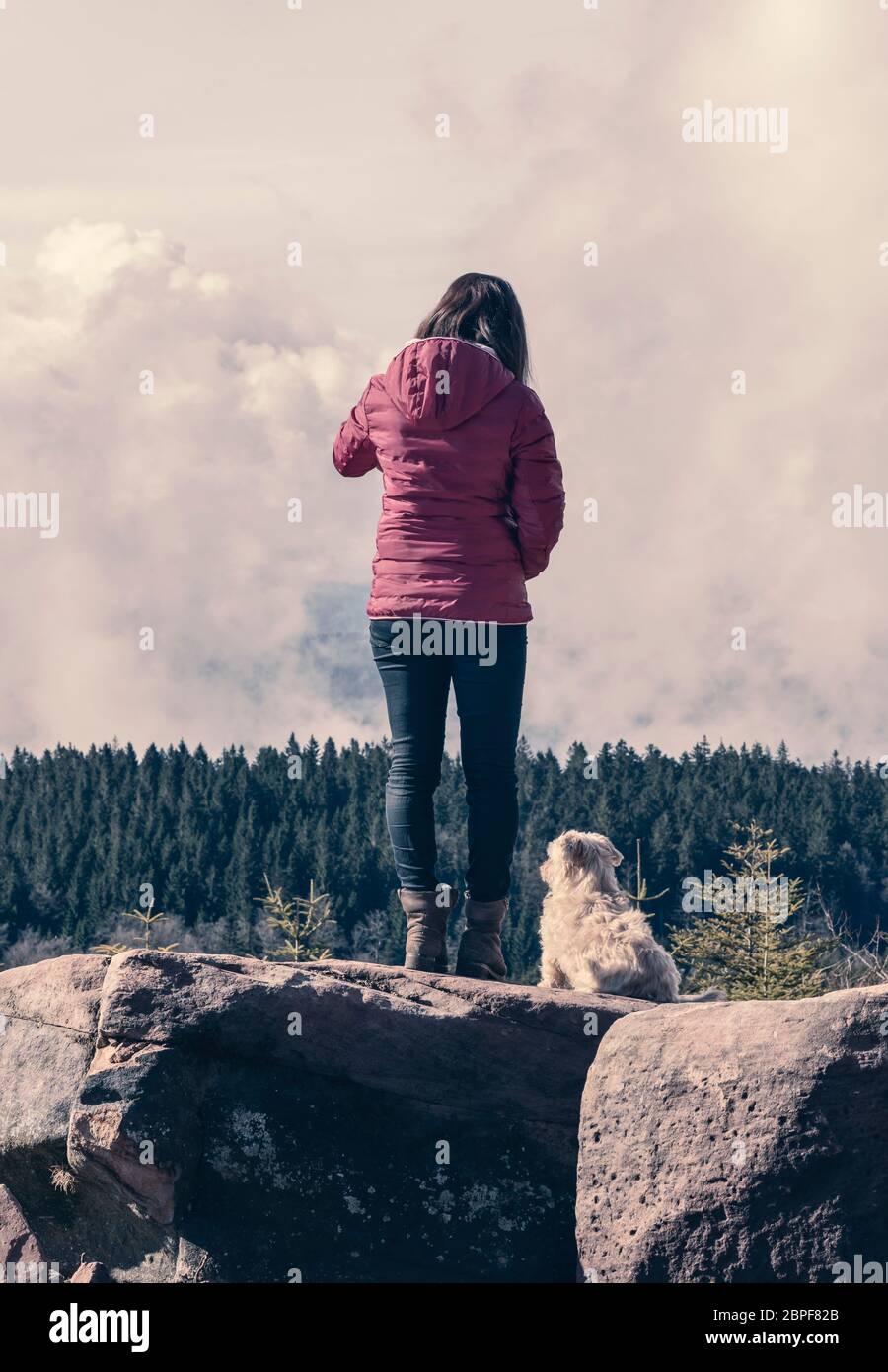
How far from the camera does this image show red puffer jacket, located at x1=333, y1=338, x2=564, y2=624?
770 cm

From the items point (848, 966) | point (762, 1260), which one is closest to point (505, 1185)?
point (762, 1260)

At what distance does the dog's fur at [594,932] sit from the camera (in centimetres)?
917

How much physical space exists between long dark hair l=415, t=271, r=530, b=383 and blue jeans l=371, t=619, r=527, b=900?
1518 millimetres

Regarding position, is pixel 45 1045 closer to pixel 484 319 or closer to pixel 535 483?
pixel 535 483

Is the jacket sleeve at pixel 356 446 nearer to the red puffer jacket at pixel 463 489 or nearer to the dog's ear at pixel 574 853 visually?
the red puffer jacket at pixel 463 489

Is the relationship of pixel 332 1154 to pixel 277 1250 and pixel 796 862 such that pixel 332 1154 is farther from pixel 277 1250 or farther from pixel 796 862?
pixel 796 862

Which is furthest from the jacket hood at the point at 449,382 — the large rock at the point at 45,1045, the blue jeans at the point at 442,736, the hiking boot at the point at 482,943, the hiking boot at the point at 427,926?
the large rock at the point at 45,1045

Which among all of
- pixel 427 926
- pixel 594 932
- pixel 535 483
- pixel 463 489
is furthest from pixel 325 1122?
pixel 535 483

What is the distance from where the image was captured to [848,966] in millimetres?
16406

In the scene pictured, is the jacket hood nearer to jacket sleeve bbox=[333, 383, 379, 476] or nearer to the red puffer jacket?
the red puffer jacket

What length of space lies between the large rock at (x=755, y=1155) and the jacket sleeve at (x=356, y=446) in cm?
367

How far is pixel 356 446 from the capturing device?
8.18 metres

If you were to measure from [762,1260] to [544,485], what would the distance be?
4209 millimetres

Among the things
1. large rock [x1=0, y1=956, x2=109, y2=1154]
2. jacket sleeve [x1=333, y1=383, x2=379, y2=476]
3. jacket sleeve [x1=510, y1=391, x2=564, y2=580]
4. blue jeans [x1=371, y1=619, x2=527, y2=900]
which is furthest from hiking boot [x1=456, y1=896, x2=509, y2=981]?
jacket sleeve [x1=333, y1=383, x2=379, y2=476]
